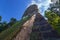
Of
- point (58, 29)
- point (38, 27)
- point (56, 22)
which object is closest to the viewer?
point (38, 27)

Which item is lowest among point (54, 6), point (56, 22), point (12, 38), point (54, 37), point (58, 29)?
point (12, 38)

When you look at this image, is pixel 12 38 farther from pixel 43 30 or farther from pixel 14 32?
pixel 43 30

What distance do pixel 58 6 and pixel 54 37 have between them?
12.9m

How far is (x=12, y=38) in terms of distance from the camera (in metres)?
2.14

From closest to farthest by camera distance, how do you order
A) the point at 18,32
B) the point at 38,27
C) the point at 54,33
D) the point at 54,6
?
the point at 18,32 < the point at 38,27 < the point at 54,33 < the point at 54,6

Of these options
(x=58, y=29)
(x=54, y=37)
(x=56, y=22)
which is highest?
(x=56, y=22)

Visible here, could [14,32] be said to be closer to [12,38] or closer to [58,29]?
[12,38]

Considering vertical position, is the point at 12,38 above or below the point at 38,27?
below

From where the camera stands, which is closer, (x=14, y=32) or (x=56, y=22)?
(x=14, y=32)

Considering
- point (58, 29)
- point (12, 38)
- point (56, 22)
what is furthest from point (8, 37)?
point (56, 22)

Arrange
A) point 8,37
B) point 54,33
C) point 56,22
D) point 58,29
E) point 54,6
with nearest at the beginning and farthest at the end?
point 8,37, point 54,33, point 58,29, point 56,22, point 54,6

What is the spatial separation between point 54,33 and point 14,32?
37.5ft

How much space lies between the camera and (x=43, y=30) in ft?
41.0

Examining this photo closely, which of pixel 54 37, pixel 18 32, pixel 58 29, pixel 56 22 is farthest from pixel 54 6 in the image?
pixel 18 32
